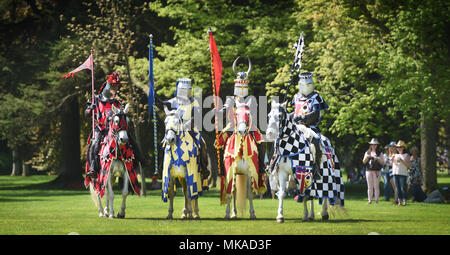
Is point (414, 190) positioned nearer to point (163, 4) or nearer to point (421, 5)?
point (421, 5)

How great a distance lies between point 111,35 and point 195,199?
16545 mm

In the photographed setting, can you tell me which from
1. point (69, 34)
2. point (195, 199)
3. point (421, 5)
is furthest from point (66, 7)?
point (195, 199)

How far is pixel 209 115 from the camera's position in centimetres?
Answer: 1802

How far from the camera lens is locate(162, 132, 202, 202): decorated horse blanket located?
15805 millimetres

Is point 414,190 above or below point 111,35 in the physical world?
below

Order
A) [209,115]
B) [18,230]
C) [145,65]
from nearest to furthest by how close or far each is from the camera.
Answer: [18,230] → [209,115] → [145,65]

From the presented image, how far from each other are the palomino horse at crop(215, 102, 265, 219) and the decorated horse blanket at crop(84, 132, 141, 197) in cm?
216

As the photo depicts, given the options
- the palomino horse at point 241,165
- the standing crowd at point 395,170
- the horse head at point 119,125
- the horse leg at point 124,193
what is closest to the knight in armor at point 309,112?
the palomino horse at point 241,165

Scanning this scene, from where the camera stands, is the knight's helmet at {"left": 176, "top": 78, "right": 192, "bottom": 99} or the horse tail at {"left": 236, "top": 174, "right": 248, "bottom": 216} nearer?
the knight's helmet at {"left": 176, "top": 78, "right": 192, "bottom": 99}

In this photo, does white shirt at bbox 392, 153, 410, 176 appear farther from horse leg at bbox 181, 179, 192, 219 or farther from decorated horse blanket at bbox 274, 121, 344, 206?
horse leg at bbox 181, 179, 192, 219

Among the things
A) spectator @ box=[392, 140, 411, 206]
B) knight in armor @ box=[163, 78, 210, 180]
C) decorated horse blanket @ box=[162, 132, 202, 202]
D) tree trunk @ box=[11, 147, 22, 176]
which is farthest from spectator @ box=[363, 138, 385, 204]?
tree trunk @ box=[11, 147, 22, 176]

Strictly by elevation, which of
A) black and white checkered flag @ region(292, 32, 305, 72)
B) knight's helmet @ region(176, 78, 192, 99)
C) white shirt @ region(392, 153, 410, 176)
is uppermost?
black and white checkered flag @ region(292, 32, 305, 72)

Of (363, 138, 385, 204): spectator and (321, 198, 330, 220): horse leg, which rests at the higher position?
(363, 138, 385, 204): spectator

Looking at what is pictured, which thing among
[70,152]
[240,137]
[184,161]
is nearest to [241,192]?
[240,137]
